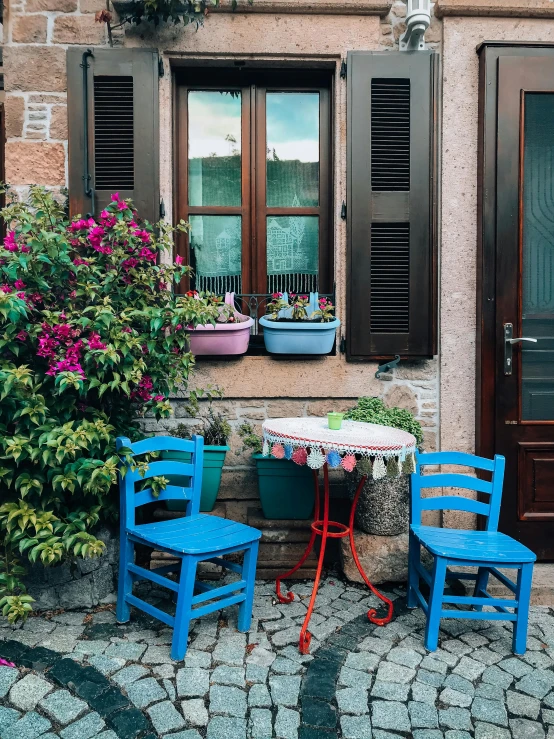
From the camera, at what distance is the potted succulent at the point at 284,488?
3852mm

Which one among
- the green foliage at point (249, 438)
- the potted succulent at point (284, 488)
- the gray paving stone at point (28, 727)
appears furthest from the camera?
the green foliage at point (249, 438)

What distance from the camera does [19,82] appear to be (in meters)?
4.08

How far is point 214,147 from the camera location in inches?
175

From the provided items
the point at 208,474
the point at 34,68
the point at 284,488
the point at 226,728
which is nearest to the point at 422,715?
the point at 226,728

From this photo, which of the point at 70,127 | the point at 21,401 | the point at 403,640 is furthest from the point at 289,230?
the point at 403,640

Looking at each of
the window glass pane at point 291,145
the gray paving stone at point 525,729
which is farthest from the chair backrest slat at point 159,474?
the window glass pane at point 291,145

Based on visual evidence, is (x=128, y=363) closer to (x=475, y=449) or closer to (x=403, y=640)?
(x=403, y=640)

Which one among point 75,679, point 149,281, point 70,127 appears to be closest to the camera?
point 75,679

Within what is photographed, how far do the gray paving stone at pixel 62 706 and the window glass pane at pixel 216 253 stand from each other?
8.64 feet

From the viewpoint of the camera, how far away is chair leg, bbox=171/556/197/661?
9.30 ft

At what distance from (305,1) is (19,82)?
1.84 m

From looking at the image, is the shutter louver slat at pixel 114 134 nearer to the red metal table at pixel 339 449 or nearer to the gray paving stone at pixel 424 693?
the red metal table at pixel 339 449

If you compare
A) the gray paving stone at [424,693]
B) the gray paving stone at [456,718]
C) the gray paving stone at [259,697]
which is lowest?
the gray paving stone at [424,693]

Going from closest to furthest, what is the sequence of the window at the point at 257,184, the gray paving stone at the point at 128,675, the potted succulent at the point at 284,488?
the gray paving stone at the point at 128,675 < the potted succulent at the point at 284,488 < the window at the point at 257,184
